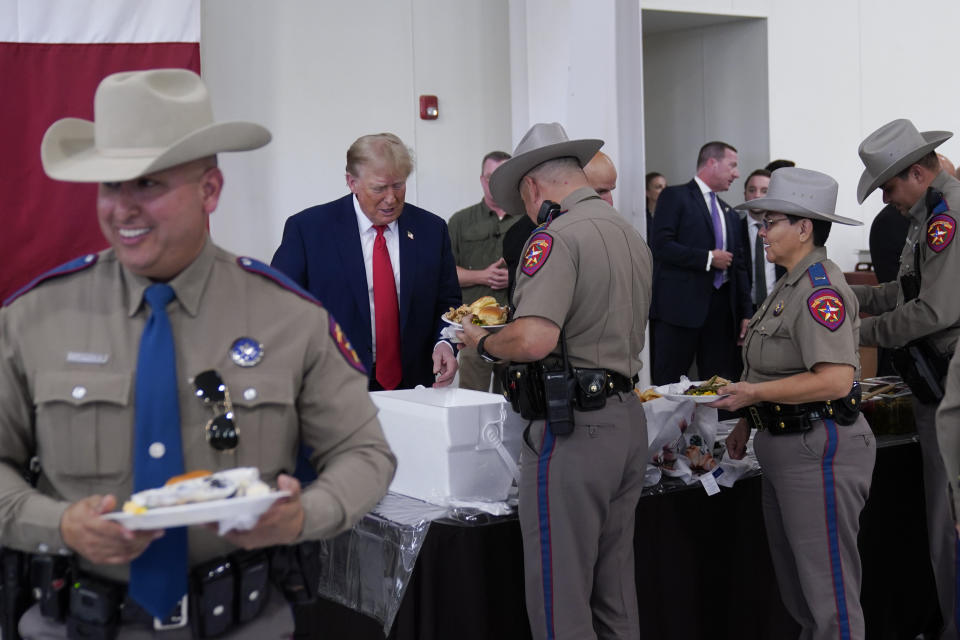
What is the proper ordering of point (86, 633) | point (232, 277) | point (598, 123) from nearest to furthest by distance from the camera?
point (86, 633) → point (232, 277) → point (598, 123)

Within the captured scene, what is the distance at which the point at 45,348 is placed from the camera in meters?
1.53

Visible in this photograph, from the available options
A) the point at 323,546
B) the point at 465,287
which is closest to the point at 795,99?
the point at 465,287

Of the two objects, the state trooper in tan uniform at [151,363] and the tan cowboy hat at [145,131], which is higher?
the tan cowboy hat at [145,131]

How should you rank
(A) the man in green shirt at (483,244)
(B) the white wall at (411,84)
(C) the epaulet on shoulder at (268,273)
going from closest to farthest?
(C) the epaulet on shoulder at (268,273) → (B) the white wall at (411,84) → (A) the man in green shirt at (483,244)

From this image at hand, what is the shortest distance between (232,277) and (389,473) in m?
0.38

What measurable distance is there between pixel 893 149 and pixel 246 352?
8.72 feet

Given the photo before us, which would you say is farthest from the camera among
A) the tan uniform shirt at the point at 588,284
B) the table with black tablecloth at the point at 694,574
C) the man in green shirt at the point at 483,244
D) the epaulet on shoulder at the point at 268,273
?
the man in green shirt at the point at 483,244

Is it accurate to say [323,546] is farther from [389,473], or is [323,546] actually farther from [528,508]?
[389,473]

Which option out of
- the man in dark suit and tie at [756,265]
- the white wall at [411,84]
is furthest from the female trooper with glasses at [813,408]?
the man in dark suit and tie at [756,265]

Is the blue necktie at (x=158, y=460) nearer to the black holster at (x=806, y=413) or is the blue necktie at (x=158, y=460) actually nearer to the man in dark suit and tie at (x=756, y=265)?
the black holster at (x=806, y=413)

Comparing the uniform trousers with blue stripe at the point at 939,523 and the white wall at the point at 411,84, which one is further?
the white wall at the point at 411,84

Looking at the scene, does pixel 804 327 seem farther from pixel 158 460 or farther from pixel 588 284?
pixel 158 460

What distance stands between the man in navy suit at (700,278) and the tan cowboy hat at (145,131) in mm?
4386

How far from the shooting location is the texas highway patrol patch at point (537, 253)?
264 cm
